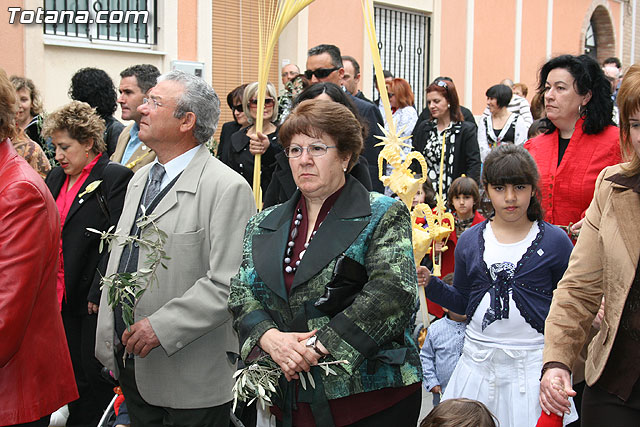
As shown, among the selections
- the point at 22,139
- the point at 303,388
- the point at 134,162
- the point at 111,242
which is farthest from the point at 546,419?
the point at 22,139

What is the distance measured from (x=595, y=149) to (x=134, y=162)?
9.71 feet

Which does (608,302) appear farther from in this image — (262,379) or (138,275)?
(138,275)

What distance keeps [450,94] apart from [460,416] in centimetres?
529

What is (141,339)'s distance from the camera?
128 inches

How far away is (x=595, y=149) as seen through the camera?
422 centimetres

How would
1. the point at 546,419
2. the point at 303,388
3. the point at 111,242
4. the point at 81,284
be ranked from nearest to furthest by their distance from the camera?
1. the point at 546,419
2. the point at 303,388
3. the point at 111,242
4. the point at 81,284

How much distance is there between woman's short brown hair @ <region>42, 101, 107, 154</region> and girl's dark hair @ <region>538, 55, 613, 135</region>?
2880 mm

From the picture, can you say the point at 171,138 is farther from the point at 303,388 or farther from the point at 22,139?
the point at 22,139

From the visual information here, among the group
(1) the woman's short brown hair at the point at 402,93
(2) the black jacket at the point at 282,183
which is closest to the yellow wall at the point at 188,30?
(1) the woman's short brown hair at the point at 402,93

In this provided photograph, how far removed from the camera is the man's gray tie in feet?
11.8

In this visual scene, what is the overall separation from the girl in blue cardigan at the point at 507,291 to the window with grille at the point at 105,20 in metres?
7.92

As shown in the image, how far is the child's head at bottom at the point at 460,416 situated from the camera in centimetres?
260

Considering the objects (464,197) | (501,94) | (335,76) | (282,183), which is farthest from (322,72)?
(501,94)

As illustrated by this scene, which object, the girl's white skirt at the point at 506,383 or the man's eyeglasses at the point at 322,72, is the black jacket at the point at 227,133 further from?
the girl's white skirt at the point at 506,383
